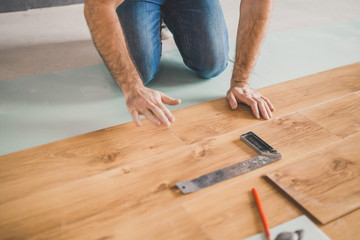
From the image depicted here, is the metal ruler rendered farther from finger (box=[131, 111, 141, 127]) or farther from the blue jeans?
the blue jeans

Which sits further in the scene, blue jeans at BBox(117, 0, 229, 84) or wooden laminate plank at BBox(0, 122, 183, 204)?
blue jeans at BBox(117, 0, 229, 84)

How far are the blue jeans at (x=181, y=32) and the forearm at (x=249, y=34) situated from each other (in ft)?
0.96

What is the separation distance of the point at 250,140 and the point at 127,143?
50 centimetres

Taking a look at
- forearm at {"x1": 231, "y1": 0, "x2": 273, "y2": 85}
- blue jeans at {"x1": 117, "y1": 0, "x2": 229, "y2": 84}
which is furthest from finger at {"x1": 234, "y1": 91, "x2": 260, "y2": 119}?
blue jeans at {"x1": 117, "y1": 0, "x2": 229, "y2": 84}

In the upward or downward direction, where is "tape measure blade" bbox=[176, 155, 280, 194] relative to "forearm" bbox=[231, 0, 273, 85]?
downward

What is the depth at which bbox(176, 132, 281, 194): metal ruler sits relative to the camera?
1.03m

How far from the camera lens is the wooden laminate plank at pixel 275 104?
1.35m

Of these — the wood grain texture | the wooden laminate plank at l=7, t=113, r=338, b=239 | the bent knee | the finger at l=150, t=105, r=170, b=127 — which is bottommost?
the bent knee

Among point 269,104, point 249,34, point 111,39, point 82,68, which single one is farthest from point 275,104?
point 82,68

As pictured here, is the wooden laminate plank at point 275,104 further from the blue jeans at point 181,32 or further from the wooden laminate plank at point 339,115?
the blue jeans at point 181,32

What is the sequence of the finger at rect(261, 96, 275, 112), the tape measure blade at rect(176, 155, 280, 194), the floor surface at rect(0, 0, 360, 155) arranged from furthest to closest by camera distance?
1. the floor surface at rect(0, 0, 360, 155)
2. the finger at rect(261, 96, 275, 112)
3. the tape measure blade at rect(176, 155, 280, 194)

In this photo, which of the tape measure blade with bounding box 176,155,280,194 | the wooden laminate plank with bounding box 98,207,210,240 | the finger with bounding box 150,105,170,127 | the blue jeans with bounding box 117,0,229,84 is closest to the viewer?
the wooden laminate plank with bounding box 98,207,210,240

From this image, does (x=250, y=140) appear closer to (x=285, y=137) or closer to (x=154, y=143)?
(x=285, y=137)

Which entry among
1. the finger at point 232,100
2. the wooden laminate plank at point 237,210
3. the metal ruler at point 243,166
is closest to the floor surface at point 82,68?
the finger at point 232,100
